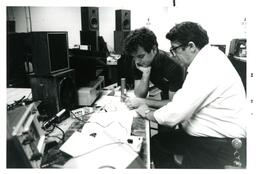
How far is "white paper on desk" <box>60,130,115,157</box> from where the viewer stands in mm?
996

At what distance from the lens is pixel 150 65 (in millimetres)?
1880

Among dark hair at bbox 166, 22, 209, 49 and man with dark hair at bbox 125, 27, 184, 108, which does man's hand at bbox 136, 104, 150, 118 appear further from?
dark hair at bbox 166, 22, 209, 49

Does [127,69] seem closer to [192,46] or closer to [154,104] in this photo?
[154,104]

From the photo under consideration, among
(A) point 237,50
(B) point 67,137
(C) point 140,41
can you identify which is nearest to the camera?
(B) point 67,137

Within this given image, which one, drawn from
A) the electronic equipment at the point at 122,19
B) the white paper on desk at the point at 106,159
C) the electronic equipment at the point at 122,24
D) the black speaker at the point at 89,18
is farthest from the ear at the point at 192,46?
the electronic equipment at the point at 122,19

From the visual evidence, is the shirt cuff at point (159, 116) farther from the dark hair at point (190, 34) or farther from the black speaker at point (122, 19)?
the black speaker at point (122, 19)

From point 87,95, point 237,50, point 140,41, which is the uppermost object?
point 140,41

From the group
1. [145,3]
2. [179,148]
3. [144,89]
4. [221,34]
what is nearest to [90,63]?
[144,89]

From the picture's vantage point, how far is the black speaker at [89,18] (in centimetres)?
274

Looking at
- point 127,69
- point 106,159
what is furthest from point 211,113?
point 127,69

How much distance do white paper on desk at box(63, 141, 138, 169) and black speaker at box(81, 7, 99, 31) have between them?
2.10 metres

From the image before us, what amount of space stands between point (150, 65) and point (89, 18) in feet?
4.18

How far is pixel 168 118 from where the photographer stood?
127 cm
